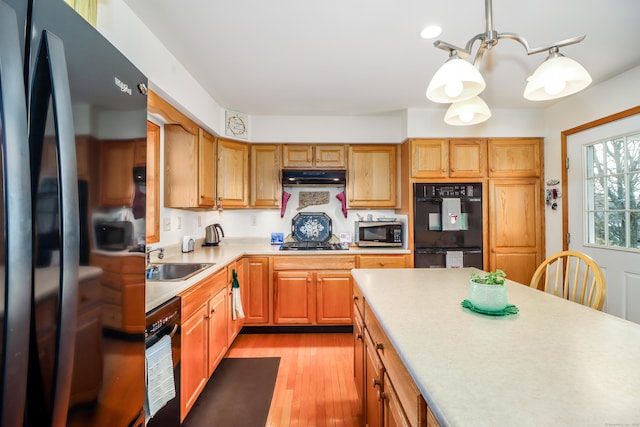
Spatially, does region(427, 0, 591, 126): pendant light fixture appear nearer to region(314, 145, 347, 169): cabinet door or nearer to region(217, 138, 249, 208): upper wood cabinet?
region(314, 145, 347, 169): cabinet door

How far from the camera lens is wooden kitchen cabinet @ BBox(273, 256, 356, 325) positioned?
291 cm

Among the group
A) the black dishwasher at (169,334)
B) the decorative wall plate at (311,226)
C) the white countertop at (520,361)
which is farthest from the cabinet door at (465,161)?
the black dishwasher at (169,334)

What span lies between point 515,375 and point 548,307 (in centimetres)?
65

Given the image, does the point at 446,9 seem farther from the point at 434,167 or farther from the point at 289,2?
the point at 434,167

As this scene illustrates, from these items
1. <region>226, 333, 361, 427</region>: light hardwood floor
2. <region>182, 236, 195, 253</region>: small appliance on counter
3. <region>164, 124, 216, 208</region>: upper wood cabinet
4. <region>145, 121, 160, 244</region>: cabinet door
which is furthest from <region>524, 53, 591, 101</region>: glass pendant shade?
<region>182, 236, 195, 253</region>: small appliance on counter

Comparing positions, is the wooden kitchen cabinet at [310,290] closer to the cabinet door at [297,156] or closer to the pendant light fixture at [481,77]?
the cabinet door at [297,156]

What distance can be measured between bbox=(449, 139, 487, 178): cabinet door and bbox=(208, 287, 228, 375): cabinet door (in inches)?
101

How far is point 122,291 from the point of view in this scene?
29.3 inches

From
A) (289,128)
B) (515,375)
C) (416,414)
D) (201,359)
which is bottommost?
(201,359)

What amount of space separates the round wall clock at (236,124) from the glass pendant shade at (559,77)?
2.60m

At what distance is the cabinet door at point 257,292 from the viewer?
2.90 m

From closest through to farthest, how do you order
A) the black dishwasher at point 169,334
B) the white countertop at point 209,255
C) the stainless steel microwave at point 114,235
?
1. the stainless steel microwave at point 114,235
2. the black dishwasher at point 169,334
3. the white countertop at point 209,255

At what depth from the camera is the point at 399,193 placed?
3260 mm

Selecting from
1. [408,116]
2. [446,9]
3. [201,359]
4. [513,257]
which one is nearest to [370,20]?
[446,9]
